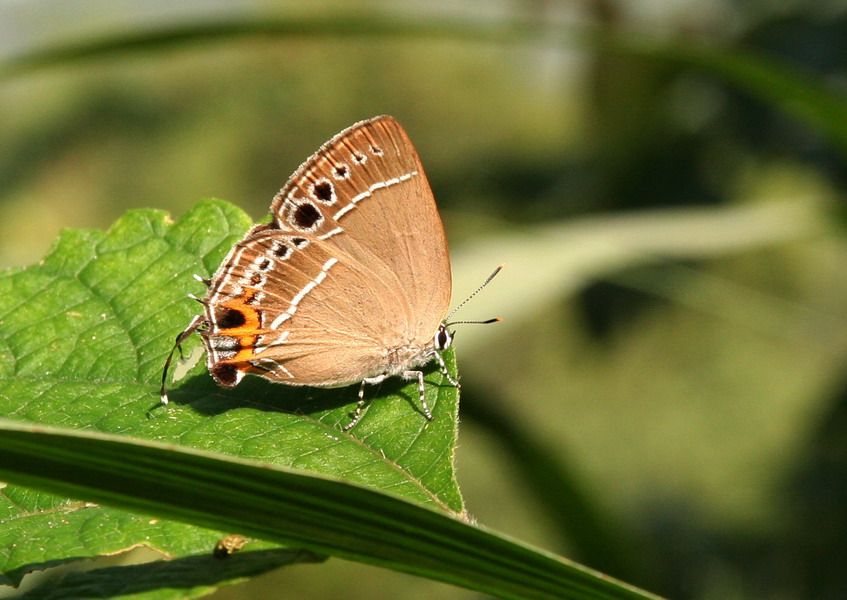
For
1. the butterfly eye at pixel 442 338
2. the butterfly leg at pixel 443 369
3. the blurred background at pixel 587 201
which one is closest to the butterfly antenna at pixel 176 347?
the butterfly leg at pixel 443 369

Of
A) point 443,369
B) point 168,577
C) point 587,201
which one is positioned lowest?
point 168,577

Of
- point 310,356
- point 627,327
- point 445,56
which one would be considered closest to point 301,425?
point 310,356

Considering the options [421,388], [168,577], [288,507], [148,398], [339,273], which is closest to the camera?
[288,507]

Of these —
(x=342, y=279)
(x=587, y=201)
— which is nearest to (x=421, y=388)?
(x=342, y=279)

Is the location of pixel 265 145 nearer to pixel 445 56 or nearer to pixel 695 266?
pixel 445 56

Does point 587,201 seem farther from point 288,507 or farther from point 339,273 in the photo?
point 288,507

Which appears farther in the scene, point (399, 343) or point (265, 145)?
point (265, 145)

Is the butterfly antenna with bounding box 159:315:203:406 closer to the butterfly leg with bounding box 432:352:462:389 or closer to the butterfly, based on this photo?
the butterfly

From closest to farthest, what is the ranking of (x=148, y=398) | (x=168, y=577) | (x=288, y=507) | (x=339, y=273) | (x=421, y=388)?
(x=288, y=507)
(x=168, y=577)
(x=148, y=398)
(x=421, y=388)
(x=339, y=273)

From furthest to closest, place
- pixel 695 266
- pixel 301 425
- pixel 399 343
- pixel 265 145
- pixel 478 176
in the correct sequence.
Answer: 1. pixel 265 145
2. pixel 695 266
3. pixel 478 176
4. pixel 399 343
5. pixel 301 425
